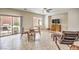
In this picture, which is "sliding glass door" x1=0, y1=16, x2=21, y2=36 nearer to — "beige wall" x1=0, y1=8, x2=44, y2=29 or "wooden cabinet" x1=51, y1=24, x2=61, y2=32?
"beige wall" x1=0, y1=8, x2=44, y2=29

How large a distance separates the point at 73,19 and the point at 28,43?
44.8 inches

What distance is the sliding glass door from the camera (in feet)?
8.79

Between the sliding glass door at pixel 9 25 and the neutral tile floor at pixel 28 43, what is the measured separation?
4.5 inches

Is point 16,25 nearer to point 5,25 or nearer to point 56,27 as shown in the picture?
point 5,25

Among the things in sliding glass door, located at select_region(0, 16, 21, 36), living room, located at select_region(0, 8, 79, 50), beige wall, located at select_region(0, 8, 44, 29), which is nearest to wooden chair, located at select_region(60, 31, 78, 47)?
living room, located at select_region(0, 8, 79, 50)

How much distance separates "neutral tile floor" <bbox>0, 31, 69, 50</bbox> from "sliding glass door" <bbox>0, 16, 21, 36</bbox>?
0.12 metres

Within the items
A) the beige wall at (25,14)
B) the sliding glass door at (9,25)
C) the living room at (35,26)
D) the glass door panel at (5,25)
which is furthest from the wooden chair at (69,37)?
the glass door panel at (5,25)

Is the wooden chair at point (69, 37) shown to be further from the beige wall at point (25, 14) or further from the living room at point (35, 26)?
the beige wall at point (25, 14)

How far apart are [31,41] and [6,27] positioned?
2.12 feet

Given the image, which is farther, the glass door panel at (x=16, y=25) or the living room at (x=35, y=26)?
the glass door panel at (x=16, y=25)

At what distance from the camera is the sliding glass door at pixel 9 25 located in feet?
8.79

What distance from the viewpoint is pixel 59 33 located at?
281 cm
